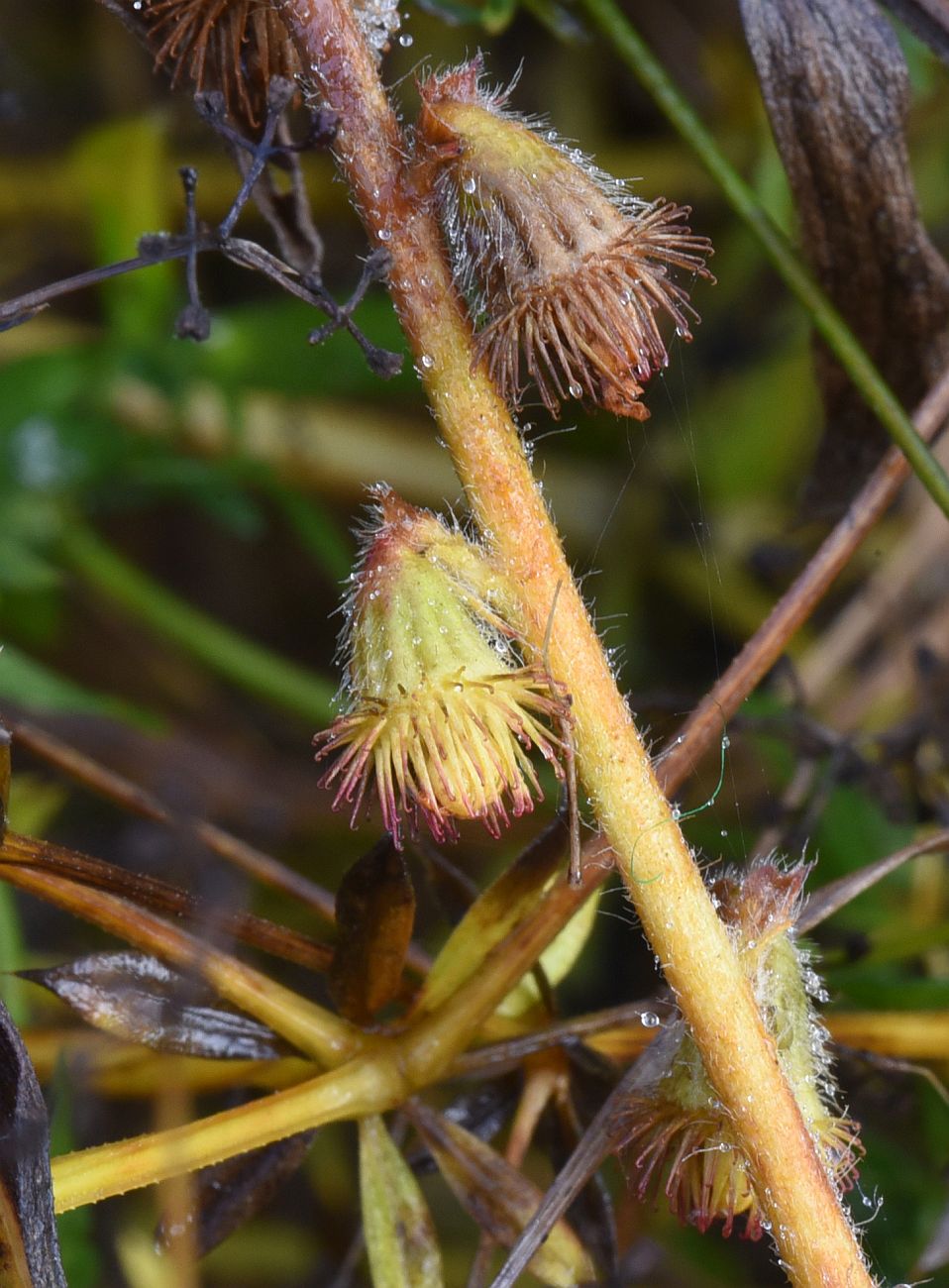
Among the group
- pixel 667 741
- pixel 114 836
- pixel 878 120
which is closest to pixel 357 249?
pixel 114 836

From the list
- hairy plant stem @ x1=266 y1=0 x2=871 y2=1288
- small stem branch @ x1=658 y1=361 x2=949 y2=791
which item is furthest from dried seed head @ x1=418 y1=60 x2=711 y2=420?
small stem branch @ x1=658 y1=361 x2=949 y2=791

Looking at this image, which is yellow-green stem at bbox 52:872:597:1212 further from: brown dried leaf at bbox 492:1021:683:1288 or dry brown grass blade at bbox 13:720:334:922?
dry brown grass blade at bbox 13:720:334:922

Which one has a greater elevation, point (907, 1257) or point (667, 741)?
point (667, 741)

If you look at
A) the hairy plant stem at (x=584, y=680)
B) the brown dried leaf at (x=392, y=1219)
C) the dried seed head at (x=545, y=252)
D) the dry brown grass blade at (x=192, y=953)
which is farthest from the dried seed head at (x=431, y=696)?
the brown dried leaf at (x=392, y=1219)

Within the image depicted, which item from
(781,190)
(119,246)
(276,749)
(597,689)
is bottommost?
(276,749)

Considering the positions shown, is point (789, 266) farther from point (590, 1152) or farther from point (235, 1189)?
point (235, 1189)

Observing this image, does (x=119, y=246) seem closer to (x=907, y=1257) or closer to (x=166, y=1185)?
(x=166, y=1185)
